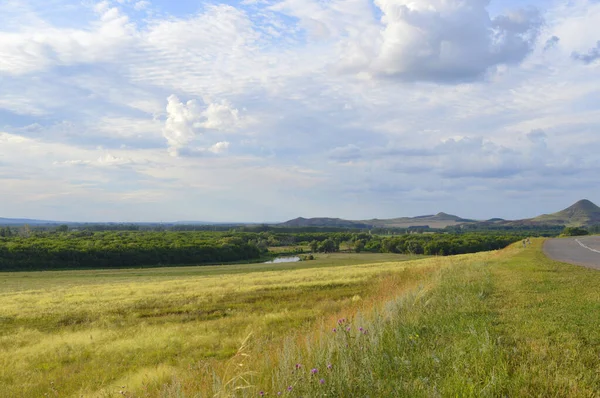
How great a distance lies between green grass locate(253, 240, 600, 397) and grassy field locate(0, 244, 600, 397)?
0.02 metres

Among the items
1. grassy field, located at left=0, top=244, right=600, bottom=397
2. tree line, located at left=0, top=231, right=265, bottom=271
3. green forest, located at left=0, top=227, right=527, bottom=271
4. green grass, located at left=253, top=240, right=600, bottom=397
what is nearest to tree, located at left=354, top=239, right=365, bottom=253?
green forest, located at left=0, top=227, right=527, bottom=271

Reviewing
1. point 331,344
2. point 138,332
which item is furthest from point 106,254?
point 331,344

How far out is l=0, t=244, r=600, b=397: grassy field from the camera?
18.6ft

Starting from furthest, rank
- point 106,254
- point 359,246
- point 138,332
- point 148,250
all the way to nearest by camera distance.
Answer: point 359,246 → point 148,250 → point 106,254 → point 138,332

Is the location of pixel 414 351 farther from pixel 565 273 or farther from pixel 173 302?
pixel 173 302

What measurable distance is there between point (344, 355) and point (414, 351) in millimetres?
1197

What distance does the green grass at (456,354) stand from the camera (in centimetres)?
536

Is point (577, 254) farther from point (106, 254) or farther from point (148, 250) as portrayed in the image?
point (148, 250)

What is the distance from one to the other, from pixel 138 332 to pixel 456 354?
13.1m

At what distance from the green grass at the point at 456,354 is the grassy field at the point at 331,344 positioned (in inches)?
0.9

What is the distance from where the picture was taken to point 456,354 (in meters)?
6.37

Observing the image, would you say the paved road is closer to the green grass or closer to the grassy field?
the grassy field

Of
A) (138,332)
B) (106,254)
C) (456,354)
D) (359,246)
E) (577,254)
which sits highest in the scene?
(456,354)

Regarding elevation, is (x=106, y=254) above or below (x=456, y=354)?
below
